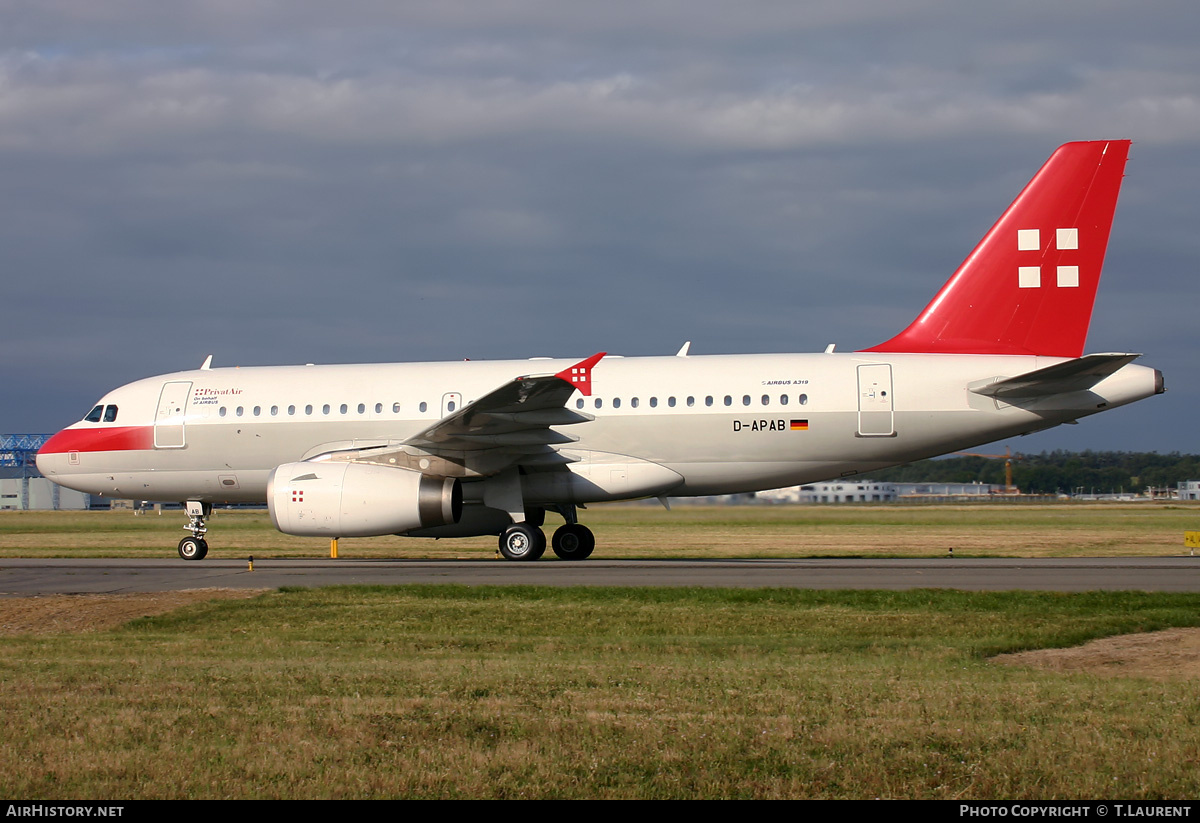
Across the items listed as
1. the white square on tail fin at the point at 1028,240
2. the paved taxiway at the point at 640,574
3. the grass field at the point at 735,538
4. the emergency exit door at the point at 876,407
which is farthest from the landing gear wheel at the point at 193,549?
the white square on tail fin at the point at 1028,240

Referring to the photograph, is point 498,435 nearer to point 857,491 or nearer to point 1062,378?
point 1062,378

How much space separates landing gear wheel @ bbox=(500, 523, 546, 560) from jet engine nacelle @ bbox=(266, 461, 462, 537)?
5.46 ft

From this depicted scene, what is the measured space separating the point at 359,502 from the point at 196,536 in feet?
19.4

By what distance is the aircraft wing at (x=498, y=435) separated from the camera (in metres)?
19.2

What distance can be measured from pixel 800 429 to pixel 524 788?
1614cm

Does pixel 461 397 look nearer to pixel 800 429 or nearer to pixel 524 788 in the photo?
pixel 800 429

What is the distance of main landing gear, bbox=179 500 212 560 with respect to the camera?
23578mm

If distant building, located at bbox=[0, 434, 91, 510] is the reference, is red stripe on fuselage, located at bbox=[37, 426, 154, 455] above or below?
above

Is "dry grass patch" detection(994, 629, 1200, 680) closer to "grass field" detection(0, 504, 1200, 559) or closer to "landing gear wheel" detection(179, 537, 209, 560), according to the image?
"grass field" detection(0, 504, 1200, 559)

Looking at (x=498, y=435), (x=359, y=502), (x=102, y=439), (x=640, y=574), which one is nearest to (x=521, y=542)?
(x=498, y=435)

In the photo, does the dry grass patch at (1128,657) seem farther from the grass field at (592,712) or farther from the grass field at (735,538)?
the grass field at (735,538)

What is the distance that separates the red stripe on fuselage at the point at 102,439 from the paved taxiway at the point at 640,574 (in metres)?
2.91

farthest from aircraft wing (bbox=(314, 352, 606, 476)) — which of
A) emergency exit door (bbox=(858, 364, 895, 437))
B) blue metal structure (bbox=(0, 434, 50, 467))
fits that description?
blue metal structure (bbox=(0, 434, 50, 467))

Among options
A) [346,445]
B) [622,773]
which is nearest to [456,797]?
[622,773]
